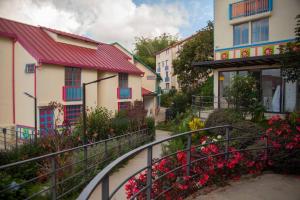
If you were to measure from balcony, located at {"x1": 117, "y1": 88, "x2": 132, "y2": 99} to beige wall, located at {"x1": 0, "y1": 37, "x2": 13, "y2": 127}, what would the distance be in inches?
332

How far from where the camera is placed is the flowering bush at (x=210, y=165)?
15.4ft

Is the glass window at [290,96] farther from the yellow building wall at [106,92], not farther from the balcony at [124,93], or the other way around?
the yellow building wall at [106,92]

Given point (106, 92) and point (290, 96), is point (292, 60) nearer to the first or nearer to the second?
point (290, 96)

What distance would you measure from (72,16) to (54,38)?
20.2ft

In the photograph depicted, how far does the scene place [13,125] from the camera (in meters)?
16.5

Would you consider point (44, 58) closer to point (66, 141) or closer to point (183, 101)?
point (66, 141)

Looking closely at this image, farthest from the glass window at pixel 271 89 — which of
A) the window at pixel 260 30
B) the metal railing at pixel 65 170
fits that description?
the metal railing at pixel 65 170

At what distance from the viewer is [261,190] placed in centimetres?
474

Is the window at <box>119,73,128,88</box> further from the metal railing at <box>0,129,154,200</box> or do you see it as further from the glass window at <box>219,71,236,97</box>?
the metal railing at <box>0,129,154,200</box>

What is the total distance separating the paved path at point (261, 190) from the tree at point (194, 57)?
779 inches

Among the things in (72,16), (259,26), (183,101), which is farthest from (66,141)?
(183,101)

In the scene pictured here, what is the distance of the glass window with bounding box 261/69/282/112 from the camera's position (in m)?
14.6

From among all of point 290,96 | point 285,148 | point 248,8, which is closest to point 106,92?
point 248,8

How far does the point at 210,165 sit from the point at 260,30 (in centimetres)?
1301
